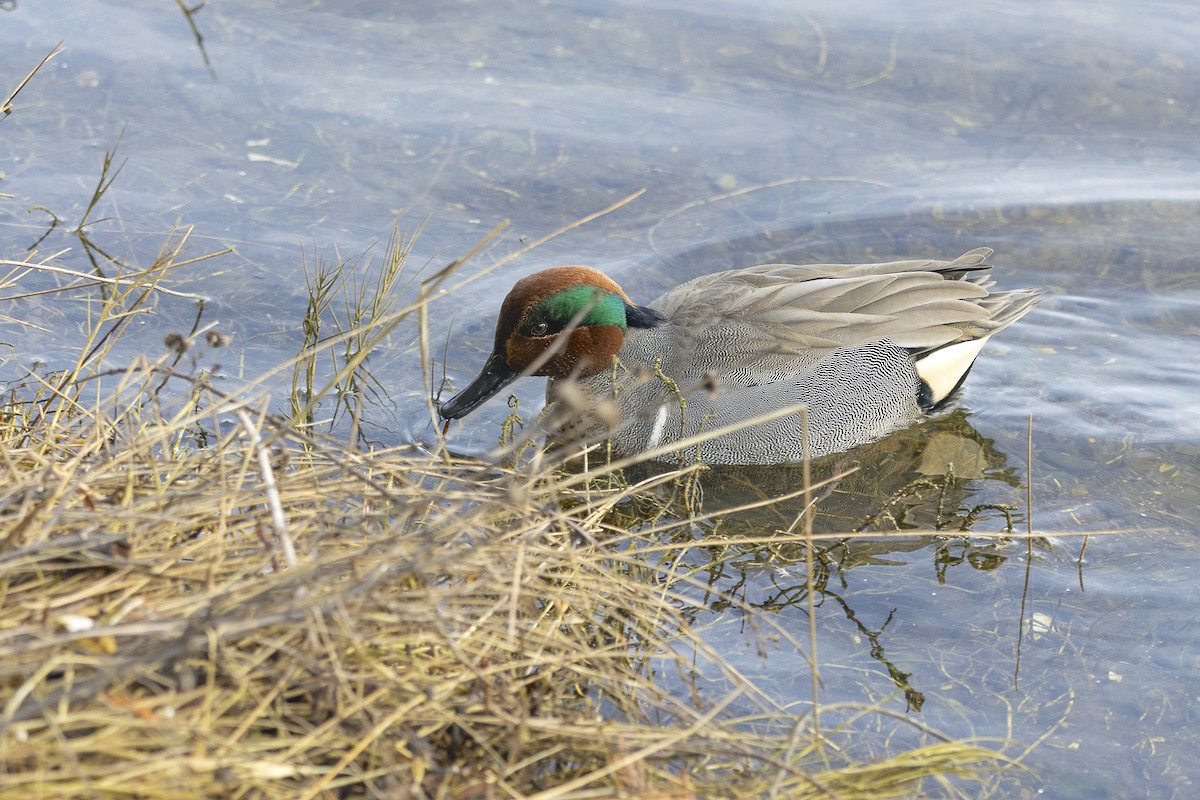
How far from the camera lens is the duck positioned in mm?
5086

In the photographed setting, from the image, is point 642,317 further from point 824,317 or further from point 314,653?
point 314,653

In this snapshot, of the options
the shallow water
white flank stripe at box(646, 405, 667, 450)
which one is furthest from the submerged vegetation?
white flank stripe at box(646, 405, 667, 450)

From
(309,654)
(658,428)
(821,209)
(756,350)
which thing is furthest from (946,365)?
(309,654)

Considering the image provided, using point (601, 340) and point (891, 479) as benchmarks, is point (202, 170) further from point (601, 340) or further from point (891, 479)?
point (891, 479)

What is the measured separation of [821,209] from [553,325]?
97.0 inches

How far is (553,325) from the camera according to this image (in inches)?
199

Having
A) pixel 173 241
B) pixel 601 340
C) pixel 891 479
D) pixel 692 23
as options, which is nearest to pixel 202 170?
pixel 173 241

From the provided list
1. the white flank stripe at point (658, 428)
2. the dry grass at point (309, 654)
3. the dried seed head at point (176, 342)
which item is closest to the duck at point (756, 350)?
the white flank stripe at point (658, 428)

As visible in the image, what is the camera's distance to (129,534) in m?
2.49

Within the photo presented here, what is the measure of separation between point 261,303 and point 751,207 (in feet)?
9.17

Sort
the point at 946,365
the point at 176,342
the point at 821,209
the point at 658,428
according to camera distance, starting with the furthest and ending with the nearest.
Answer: the point at 821,209
the point at 946,365
the point at 658,428
the point at 176,342

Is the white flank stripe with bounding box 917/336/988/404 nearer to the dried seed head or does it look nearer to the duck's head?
the duck's head

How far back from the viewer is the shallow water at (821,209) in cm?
401

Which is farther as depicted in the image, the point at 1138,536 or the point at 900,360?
the point at 900,360
